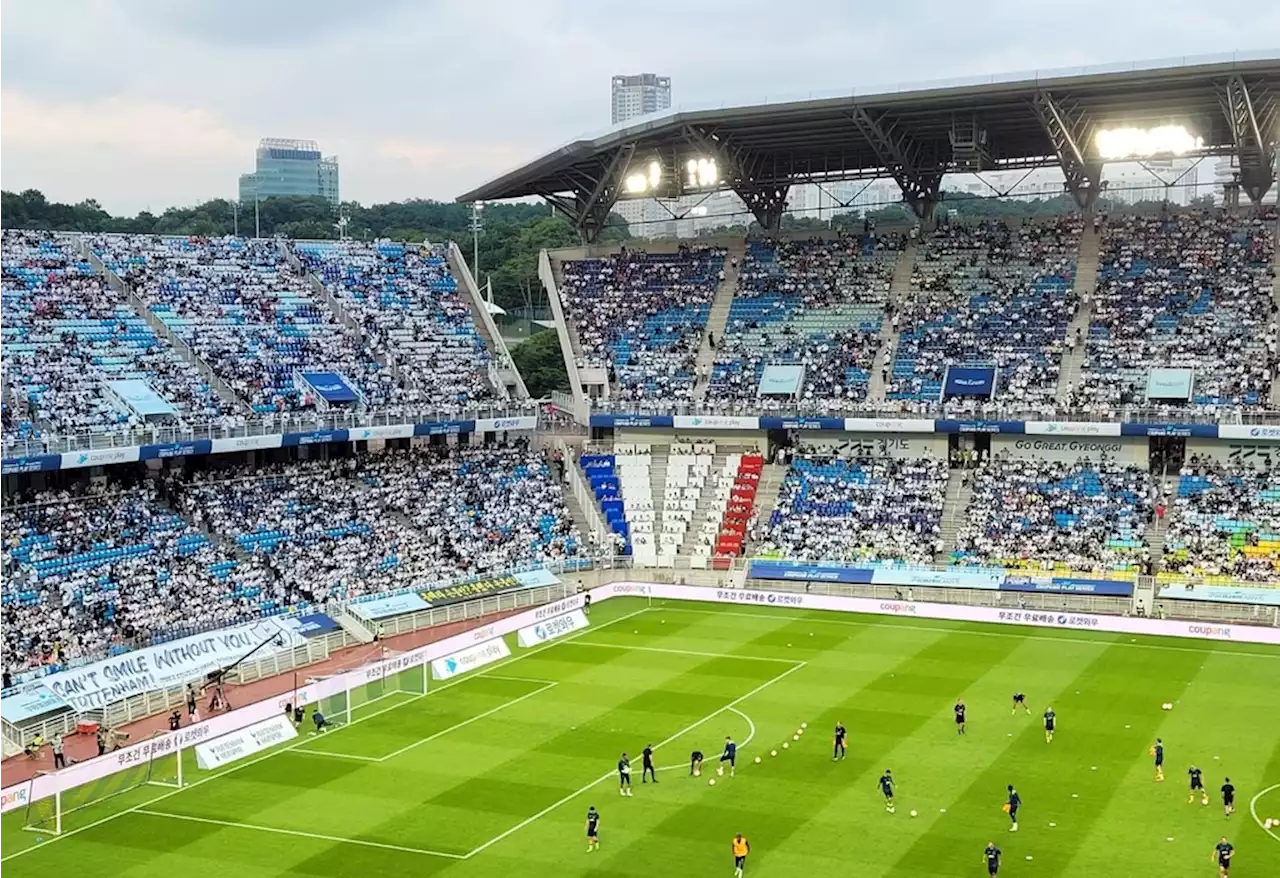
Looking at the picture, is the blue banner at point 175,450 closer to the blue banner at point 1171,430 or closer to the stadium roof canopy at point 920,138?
the stadium roof canopy at point 920,138

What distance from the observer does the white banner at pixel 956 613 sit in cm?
5066

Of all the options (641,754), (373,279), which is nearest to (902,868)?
(641,754)

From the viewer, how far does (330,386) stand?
64250mm

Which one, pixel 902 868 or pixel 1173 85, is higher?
pixel 1173 85

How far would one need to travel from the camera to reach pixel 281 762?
124 feet

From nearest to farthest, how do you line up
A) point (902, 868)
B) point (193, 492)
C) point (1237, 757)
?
point (902, 868), point (1237, 757), point (193, 492)

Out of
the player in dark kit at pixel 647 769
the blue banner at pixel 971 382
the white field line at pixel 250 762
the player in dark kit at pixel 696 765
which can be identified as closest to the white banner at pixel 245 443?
the white field line at pixel 250 762

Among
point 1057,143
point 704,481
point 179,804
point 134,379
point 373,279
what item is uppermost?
point 1057,143

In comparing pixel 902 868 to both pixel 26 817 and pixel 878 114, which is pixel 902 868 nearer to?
pixel 26 817

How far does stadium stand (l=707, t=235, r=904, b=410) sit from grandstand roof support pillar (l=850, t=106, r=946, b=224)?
7.79 ft

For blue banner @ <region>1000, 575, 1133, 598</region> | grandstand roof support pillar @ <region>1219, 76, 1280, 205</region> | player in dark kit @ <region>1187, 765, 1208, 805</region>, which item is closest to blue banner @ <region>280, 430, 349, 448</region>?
blue banner @ <region>1000, 575, 1133, 598</region>

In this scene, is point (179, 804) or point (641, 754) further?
point (641, 754)

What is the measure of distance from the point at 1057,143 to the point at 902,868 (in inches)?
1770

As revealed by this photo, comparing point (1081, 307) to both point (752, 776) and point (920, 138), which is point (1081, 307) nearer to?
point (920, 138)
